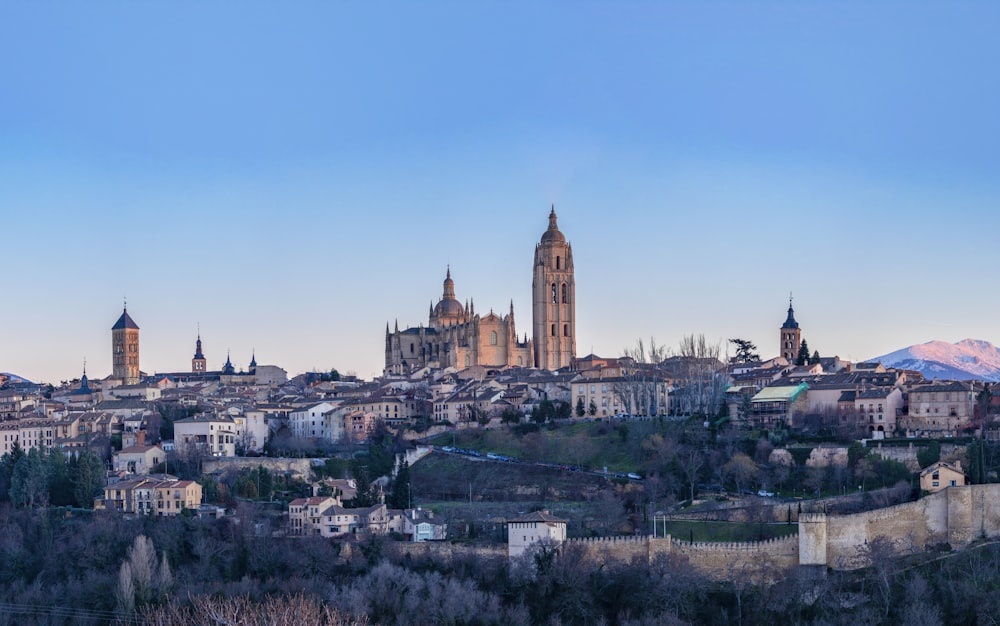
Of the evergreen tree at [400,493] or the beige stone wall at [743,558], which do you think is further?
the evergreen tree at [400,493]

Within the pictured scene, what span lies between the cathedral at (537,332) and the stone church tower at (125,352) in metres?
12.8

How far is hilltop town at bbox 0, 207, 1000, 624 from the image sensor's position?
133ft

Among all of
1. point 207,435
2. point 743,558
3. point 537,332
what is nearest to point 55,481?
point 207,435

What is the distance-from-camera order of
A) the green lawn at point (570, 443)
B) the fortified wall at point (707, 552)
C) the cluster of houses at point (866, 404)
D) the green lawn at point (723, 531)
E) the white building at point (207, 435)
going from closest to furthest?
the fortified wall at point (707, 552), the green lawn at point (723, 531), the cluster of houses at point (866, 404), the green lawn at point (570, 443), the white building at point (207, 435)

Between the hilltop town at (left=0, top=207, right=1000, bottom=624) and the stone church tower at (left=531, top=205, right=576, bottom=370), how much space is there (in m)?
10.8

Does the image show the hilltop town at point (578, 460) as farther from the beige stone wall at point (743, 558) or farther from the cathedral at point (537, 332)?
the cathedral at point (537, 332)

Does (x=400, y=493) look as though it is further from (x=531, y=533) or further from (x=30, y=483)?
(x=30, y=483)

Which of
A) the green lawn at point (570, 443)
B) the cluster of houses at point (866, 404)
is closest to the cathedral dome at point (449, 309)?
the green lawn at point (570, 443)

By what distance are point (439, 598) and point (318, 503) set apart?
8.65m

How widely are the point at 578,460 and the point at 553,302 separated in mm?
30440

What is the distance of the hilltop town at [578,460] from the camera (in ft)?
133

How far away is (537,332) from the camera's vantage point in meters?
81.2

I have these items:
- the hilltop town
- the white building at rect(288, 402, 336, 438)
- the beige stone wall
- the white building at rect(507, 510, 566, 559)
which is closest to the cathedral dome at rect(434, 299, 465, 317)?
the hilltop town

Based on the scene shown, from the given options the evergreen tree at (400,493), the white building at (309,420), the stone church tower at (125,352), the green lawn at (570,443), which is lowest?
the evergreen tree at (400,493)
